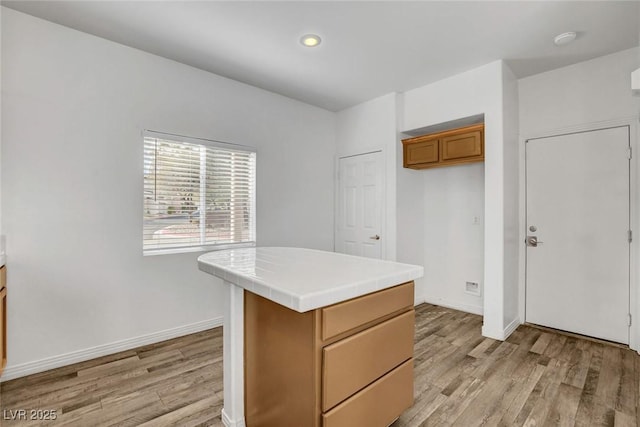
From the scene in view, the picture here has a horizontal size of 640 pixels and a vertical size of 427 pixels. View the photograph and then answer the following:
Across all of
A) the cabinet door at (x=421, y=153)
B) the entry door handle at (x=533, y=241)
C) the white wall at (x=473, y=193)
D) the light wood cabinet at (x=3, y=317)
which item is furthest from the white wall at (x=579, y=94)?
the light wood cabinet at (x=3, y=317)

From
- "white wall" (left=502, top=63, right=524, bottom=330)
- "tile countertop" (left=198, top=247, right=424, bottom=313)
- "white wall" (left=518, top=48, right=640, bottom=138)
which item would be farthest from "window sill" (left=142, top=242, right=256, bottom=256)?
"white wall" (left=518, top=48, right=640, bottom=138)

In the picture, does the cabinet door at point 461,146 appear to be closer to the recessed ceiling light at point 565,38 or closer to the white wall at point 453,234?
the white wall at point 453,234

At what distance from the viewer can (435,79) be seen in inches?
137

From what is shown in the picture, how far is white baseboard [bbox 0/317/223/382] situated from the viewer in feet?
7.49

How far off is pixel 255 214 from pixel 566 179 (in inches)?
134

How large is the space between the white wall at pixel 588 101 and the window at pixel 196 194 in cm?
321

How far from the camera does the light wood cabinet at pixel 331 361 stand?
1.24 meters

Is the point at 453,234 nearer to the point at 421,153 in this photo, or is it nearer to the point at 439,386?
the point at 421,153

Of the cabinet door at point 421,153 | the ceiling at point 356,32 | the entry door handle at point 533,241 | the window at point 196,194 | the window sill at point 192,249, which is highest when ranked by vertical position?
the ceiling at point 356,32

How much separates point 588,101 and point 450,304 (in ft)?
8.77

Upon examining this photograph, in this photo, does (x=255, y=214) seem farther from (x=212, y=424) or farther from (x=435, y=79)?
(x=435, y=79)

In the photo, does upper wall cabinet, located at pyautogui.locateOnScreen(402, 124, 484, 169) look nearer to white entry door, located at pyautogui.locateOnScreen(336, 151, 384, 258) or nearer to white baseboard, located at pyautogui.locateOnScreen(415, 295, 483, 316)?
white entry door, located at pyautogui.locateOnScreen(336, 151, 384, 258)

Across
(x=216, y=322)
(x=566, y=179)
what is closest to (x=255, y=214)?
(x=216, y=322)

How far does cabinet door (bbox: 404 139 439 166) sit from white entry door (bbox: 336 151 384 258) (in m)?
0.36
